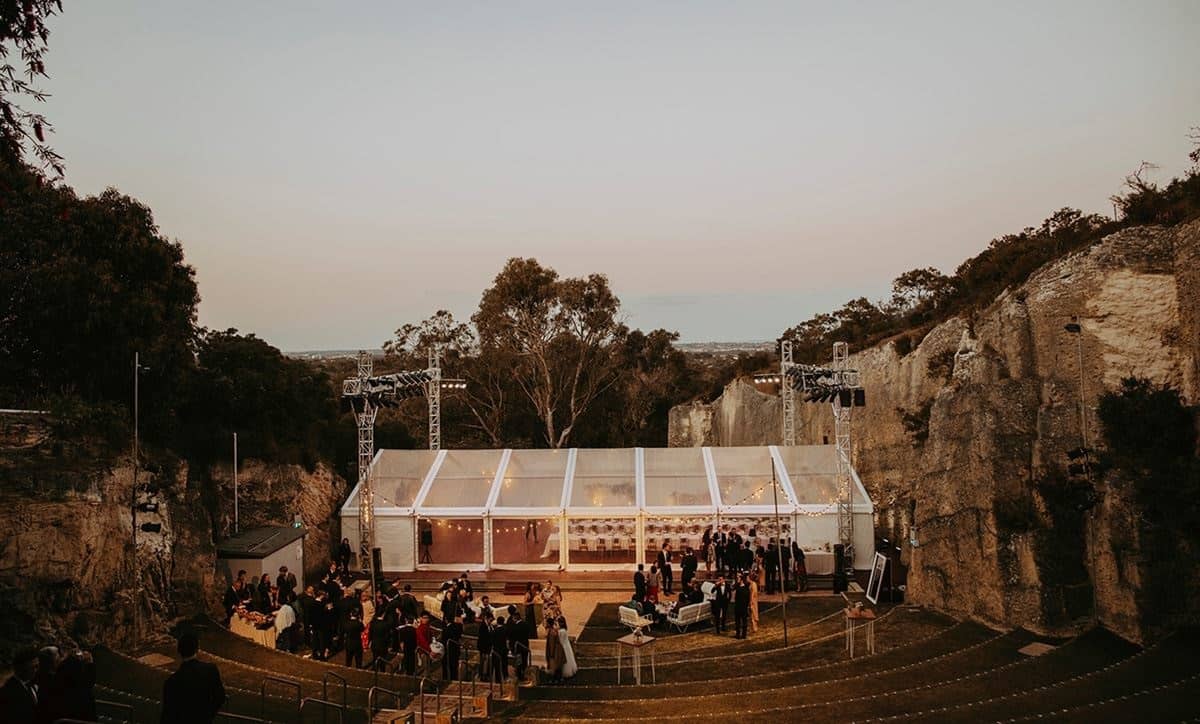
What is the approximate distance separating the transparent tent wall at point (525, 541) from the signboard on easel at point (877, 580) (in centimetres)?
819

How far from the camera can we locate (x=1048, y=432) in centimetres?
1569

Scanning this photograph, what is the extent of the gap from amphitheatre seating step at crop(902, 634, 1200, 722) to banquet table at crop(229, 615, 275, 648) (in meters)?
11.3

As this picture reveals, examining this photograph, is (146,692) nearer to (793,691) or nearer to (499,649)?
(499,649)

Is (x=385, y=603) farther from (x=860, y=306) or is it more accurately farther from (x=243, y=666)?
(x=860, y=306)

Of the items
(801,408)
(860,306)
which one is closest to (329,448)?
(801,408)

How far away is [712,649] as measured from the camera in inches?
596

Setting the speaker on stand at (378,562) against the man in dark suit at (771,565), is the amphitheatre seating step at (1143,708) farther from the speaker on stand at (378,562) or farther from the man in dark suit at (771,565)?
the speaker on stand at (378,562)


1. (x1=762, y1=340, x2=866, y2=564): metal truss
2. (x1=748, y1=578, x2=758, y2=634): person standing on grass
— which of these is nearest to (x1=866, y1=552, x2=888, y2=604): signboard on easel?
(x1=762, y1=340, x2=866, y2=564): metal truss

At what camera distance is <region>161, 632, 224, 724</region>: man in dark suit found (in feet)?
19.0

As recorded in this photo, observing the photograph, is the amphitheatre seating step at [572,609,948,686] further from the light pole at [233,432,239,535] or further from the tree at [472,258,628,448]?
the tree at [472,258,628,448]

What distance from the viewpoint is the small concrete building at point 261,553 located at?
17625 mm

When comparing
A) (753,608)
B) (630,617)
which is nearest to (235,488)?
(630,617)

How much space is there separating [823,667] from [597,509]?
31.5ft

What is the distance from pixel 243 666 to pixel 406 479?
430 inches
